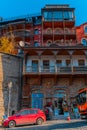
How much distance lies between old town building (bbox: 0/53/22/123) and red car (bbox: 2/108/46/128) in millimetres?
6120

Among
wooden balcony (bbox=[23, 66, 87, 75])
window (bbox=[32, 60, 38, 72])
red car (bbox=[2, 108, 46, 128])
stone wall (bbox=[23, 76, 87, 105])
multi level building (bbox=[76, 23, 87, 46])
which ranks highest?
multi level building (bbox=[76, 23, 87, 46])

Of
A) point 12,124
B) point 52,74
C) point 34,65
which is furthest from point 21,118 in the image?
point 34,65

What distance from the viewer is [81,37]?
147 ft

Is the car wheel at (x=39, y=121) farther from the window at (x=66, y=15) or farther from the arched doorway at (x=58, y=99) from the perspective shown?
the window at (x=66, y=15)

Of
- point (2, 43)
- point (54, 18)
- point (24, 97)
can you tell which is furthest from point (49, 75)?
point (54, 18)

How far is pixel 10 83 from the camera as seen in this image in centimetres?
2930

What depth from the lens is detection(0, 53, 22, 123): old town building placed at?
29.7m

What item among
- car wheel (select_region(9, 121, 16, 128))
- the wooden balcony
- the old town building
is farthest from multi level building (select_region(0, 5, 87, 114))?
car wheel (select_region(9, 121, 16, 128))

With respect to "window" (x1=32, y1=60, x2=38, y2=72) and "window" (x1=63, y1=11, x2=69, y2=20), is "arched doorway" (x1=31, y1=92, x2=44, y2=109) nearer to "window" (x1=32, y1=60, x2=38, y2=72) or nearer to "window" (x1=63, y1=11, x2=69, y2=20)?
"window" (x1=32, y1=60, x2=38, y2=72)

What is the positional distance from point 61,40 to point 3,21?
13013 millimetres

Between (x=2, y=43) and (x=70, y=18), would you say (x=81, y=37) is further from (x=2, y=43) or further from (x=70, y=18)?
(x=2, y=43)

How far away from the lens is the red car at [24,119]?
868 inches

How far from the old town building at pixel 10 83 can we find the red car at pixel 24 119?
612cm

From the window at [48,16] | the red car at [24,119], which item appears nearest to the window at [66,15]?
the window at [48,16]
